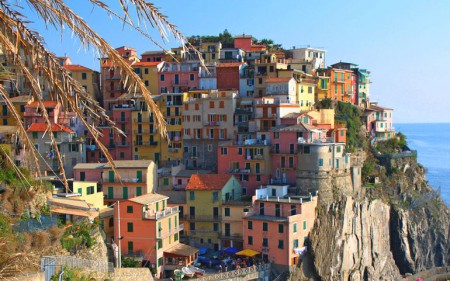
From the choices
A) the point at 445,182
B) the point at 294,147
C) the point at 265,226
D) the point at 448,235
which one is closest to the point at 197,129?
the point at 294,147

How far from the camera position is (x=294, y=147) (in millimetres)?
42656

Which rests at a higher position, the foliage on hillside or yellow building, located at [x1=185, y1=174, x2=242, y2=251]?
the foliage on hillside

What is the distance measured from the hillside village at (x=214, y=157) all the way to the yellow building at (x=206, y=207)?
8cm

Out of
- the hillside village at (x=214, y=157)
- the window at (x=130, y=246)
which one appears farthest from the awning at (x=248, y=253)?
the window at (x=130, y=246)

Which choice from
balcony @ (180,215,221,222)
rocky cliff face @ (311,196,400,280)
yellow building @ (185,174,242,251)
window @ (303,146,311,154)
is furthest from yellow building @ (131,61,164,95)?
rocky cliff face @ (311,196,400,280)

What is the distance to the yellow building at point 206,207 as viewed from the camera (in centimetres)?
4088

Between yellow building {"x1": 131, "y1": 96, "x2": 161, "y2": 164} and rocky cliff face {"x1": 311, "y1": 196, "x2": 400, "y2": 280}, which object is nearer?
rocky cliff face {"x1": 311, "y1": 196, "x2": 400, "y2": 280}

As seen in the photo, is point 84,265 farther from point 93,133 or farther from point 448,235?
point 448,235

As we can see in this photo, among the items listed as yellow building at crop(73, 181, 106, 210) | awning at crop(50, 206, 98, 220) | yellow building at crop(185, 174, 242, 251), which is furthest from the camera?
yellow building at crop(185, 174, 242, 251)

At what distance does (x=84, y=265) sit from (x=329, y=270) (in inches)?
848

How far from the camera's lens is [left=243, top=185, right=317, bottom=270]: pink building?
120 ft

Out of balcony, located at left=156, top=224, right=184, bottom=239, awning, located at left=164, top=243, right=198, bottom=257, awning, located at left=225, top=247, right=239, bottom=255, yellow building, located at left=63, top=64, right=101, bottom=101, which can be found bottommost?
awning, located at left=225, top=247, right=239, bottom=255

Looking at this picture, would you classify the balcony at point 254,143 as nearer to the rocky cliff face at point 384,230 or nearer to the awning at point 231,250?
the rocky cliff face at point 384,230

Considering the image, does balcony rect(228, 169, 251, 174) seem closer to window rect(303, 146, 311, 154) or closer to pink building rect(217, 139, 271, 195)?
pink building rect(217, 139, 271, 195)
